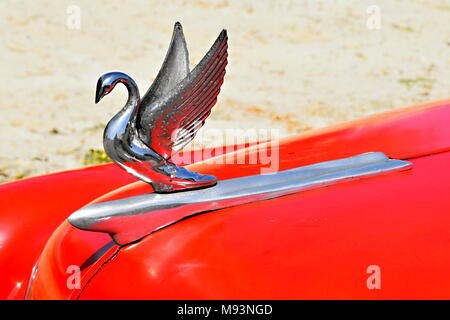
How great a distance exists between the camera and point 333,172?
1326mm

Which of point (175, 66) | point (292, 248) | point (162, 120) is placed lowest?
point (292, 248)

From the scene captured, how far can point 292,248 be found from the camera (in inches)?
43.4

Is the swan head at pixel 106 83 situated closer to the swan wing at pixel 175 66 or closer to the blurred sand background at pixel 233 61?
the swan wing at pixel 175 66

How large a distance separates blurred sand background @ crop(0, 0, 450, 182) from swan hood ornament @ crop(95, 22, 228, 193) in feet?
9.05

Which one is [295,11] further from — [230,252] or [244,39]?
[230,252]

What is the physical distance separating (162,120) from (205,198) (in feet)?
0.58

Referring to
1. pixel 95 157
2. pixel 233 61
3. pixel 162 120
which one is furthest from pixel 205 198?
pixel 233 61

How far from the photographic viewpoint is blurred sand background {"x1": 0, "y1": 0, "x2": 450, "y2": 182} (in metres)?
4.76

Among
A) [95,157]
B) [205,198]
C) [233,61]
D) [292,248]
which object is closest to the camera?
[292,248]

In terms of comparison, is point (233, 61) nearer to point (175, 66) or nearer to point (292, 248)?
point (175, 66)
